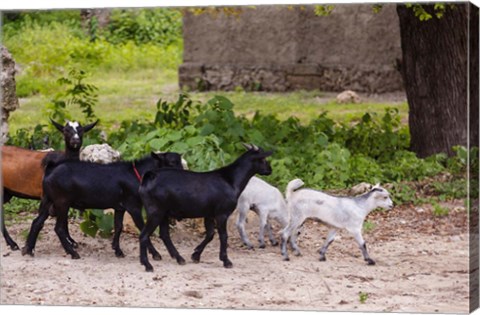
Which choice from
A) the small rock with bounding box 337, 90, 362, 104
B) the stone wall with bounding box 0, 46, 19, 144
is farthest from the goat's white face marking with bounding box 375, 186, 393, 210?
the small rock with bounding box 337, 90, 362, 104

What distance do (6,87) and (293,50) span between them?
246 inches

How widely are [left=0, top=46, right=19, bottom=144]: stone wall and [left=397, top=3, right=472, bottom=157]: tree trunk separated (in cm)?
297

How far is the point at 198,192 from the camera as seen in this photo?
734 cm

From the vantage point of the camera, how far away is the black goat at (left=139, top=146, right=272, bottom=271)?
7348mm

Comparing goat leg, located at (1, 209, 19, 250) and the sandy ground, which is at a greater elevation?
goat leg, located at (1, 209, 19, 250)

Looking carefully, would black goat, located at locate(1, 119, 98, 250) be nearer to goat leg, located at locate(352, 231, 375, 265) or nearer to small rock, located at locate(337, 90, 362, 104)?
goat leg, located at locate(352, 231, 375, 265)

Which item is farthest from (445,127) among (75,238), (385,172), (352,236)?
(75,238)

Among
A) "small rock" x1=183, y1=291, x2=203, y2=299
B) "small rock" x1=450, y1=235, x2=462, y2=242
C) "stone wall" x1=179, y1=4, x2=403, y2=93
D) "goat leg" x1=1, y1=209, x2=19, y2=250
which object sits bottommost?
"small rock" x1=183, y1=291, x2=203, y2=299

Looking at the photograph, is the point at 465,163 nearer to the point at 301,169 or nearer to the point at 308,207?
the point at 308,207

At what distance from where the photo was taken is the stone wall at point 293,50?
1427 cm

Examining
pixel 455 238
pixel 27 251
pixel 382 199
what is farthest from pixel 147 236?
pixel 455 238

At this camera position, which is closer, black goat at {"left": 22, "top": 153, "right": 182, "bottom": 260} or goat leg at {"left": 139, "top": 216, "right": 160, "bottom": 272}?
goat leg at {"left": 139, "top": 216, "right": 160, "bottom": 272}

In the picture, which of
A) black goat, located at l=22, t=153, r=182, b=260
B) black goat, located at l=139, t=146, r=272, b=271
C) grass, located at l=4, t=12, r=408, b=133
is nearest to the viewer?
black goat, located at l=139, t=146, r=272, b=271

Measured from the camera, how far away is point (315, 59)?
47.4 ft
